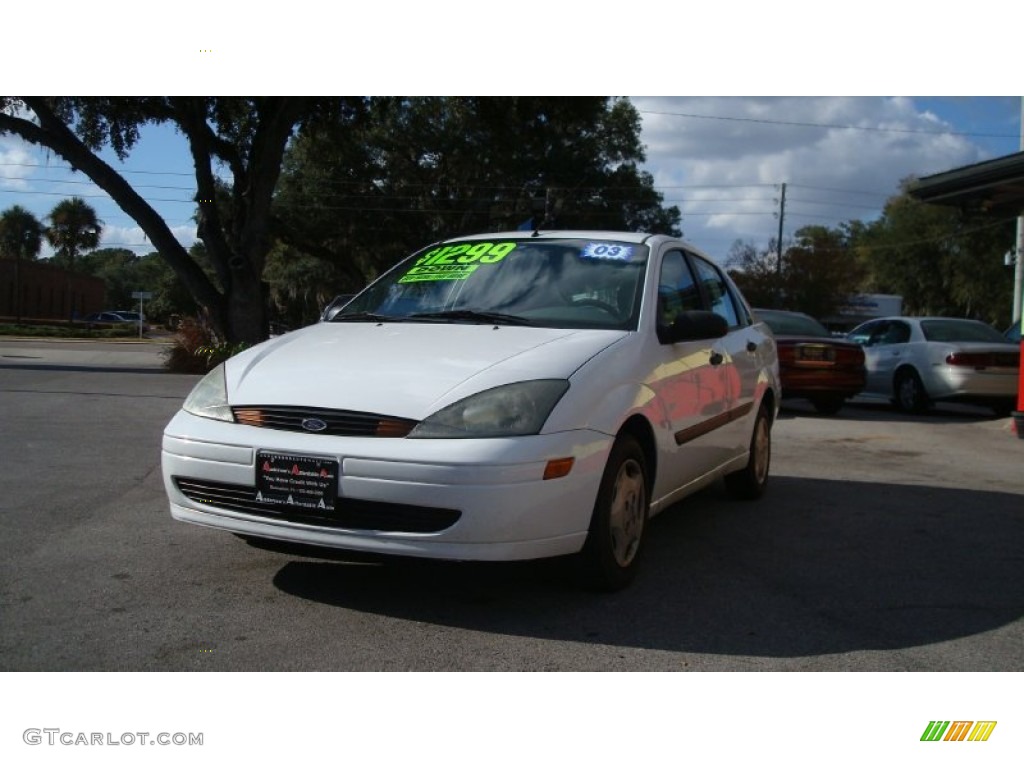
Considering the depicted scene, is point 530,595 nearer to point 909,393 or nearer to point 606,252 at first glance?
point 606,252

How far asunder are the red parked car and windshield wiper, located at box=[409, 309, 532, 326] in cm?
844

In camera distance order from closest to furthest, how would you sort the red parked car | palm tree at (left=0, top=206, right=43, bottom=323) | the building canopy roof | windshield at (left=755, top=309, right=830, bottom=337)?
1. the building canopy roof
2. the red parked car
3. windshield at (left=755, top=309, right=830, bottom=337)
4. palm tree at (left=0, top=206, right=43, bottom=323)

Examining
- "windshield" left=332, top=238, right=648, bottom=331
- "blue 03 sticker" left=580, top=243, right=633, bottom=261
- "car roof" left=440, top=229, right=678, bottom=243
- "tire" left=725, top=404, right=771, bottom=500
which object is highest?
"car roof" left=440, top=229, right=678, bottom=243

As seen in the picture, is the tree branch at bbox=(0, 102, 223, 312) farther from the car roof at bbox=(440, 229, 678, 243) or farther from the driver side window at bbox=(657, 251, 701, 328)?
the driver side window at bbox=(657, 251, 701, 328)

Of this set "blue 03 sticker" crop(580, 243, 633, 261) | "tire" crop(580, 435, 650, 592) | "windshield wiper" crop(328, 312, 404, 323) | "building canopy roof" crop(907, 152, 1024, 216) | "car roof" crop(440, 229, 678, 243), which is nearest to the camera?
"tire" crop(580, 435, 650, 592)

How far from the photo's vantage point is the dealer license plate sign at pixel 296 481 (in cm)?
361

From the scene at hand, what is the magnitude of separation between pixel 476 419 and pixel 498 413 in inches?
3.5

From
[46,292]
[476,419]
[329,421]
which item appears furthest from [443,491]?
[46,292]

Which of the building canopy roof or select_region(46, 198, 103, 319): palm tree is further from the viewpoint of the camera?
select_region(46, 198, 103, 319): palm tree

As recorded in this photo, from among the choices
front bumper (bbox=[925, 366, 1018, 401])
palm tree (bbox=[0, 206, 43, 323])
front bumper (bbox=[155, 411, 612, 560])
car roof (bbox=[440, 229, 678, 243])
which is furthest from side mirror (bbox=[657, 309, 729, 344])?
palm tree (bbox=[0, 206, 43, 323])

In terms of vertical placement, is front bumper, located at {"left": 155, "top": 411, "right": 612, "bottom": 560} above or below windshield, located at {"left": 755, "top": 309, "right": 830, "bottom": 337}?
below

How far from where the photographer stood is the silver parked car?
13.0 metres

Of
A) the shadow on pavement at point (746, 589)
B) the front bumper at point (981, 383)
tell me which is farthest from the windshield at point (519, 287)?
the front bumper at point (981, 383)

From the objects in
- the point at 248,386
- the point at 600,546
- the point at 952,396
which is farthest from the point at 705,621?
the point at 952,396
